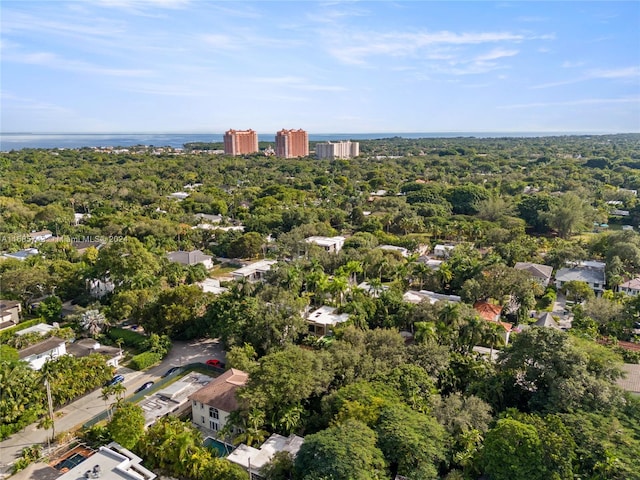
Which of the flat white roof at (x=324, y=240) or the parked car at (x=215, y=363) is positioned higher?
the flat white roof at (x=324, y=240)

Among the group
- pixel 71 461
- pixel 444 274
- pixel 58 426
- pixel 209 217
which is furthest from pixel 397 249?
pixel 71 461

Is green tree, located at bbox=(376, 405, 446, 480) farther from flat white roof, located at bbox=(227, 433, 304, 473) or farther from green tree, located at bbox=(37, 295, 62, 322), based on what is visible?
green tree, located at bbox=(37, 295, 62, 322)

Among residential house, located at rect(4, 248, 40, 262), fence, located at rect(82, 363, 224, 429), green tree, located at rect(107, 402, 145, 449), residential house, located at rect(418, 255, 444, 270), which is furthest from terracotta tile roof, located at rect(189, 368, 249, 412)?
residential house, located at rect(4, 248, 40, 262)

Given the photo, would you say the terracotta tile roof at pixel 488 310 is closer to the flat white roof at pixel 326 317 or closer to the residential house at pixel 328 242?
the flat white roof at pixel 326 317

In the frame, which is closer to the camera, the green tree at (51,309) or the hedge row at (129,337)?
the hedge row at (129,337)

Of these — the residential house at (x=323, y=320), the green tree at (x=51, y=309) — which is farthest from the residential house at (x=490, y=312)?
the green tree at (x=51, y=309)

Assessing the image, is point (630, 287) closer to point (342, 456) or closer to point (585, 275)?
point (585, 275)
